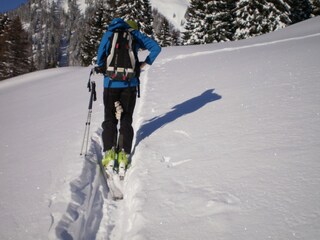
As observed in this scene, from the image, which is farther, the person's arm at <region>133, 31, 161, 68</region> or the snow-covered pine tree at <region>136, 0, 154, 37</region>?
the snow-covered pine tree at <region>136, 0, 154, 37</region>

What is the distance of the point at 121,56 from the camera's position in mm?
4402

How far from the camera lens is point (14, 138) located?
598 cm

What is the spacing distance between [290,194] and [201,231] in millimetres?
944

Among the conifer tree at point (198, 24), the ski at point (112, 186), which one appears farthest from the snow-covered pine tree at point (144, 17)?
the ski at point (112, 186)

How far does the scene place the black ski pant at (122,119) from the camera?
4.56 meters

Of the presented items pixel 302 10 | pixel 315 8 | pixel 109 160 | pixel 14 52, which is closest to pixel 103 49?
pixel 109 160

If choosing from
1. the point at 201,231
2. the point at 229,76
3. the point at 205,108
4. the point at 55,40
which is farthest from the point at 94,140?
the point at 55,40

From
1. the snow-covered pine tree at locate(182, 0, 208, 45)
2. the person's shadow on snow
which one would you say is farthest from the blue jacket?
the snow-covered pine tree at locate(182, 0, 208, 45)

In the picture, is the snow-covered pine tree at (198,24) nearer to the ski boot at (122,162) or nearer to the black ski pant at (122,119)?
the black ski pant at (122,119)

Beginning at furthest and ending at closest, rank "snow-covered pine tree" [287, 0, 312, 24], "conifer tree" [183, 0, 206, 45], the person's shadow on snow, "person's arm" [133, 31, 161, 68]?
1. "conifer tree" [183, 0, 206, 45]
2. "snow-covered pine tree" [287, 0, 312, 24]
3. the person's shadow on snow
4. "person's arm" [133, 31, 161, 68]

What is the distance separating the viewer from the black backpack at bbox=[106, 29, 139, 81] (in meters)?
4.32

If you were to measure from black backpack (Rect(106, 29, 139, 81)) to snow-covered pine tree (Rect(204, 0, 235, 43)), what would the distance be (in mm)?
26083

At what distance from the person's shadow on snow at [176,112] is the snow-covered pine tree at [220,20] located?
75.5 ft

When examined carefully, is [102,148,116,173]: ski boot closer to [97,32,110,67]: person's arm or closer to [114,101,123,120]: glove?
[114,101,123,120]: glove
